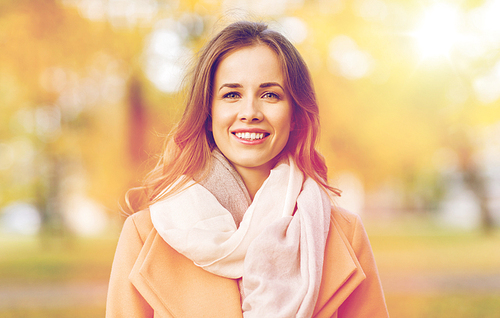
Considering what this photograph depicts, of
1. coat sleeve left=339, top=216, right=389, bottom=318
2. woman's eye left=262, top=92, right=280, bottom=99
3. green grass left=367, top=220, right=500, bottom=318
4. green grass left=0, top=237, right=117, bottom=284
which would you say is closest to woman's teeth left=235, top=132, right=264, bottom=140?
woman's eye left=262, top=92, right=280, bottom=99

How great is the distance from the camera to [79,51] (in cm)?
701

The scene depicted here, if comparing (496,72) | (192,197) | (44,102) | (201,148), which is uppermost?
(496,72)

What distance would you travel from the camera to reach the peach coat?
195cm

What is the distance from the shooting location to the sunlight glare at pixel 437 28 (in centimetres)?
787

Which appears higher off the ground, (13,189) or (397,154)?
(397,154)

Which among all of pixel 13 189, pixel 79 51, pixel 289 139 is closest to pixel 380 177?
pixel 79 51

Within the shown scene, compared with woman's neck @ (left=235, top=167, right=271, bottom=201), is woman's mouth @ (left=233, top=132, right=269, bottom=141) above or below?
above

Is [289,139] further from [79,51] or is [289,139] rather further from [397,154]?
[397,154]

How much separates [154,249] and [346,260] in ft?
2.82

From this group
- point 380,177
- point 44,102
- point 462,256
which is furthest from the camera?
point 462,256

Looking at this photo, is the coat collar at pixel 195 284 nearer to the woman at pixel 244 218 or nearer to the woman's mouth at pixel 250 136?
the woman at pixel 244 218

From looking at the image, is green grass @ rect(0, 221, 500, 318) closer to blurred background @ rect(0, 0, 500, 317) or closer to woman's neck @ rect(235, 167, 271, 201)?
blurred background @ rect(0, 0, 500, 317)

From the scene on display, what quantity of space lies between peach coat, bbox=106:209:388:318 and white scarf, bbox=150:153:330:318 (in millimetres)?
98

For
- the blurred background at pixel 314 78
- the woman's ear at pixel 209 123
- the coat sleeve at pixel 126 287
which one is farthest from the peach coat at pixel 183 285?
the blurred background at pixel 314 78
